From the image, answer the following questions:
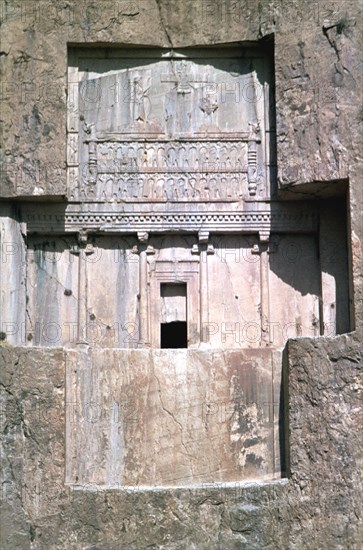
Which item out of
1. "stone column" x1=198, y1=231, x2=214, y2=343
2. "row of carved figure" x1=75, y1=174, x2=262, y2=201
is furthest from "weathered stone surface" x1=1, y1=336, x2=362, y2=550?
"row of carved figure" x1=75, y1=174, x2=262, y2=201

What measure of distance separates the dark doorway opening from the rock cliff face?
0.48 m

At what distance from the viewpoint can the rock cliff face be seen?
11.2 m

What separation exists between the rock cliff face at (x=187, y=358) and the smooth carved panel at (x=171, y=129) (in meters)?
0.20

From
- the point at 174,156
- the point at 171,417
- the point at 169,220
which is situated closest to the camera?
the point at 171,417

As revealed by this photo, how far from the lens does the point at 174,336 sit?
12797 mm

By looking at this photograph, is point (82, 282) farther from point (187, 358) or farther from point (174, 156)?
point (174, 156)

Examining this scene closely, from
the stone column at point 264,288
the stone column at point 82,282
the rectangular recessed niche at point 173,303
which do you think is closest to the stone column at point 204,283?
the rectangular recessed niche at point 173,303

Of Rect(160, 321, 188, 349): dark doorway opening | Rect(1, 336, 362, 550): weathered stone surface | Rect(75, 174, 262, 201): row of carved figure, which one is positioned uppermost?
Rect(75, 174, 262, 201): row of carved figure

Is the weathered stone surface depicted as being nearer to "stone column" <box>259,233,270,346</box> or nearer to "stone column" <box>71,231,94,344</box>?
"stone column" <box>259,233,270,346</box>

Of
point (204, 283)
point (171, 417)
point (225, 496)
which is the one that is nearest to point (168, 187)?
point (204, 283)

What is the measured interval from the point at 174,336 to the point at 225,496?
2170 millimetres

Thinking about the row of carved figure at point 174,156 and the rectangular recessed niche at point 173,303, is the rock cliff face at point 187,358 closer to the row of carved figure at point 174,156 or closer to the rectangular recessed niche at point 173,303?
the rectangular recessed niche at point 173,303

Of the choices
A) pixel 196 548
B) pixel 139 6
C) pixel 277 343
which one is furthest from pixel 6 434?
pixel 139 6

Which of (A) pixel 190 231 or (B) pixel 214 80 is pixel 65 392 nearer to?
(A) pixel 190 231
